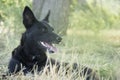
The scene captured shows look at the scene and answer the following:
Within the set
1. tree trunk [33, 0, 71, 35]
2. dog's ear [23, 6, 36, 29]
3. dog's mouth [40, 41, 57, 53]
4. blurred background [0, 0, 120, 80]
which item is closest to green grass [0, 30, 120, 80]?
blurred background [0, 0, 120, 80]

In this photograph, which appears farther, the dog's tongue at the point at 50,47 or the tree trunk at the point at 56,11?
the tree trunk at the point at 56,11

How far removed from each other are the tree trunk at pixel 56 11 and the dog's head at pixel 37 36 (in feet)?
15.4

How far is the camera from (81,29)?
422 inches

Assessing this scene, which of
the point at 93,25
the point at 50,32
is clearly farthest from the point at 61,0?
the point at 50,32

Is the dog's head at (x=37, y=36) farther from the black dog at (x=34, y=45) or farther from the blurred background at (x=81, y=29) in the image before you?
the blurred background at (x=81, y=29)

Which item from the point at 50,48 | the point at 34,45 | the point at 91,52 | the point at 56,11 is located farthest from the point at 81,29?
the point at 50,48

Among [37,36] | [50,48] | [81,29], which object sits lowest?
[50,48]

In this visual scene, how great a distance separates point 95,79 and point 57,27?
16.3 ft

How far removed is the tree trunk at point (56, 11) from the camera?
1220cm

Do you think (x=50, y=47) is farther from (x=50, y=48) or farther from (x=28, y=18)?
(x=28, y=18)

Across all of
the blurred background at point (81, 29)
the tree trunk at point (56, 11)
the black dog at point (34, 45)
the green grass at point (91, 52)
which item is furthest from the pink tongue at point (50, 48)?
the tree trunk at point (56, 11)

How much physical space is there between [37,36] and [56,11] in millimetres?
5025

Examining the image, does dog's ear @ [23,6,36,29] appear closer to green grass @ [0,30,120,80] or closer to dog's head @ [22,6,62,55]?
dog's head @ [22,6,62,55]

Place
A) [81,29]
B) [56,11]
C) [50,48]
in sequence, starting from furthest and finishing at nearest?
[56,11]
[81,29]
[50,48]
